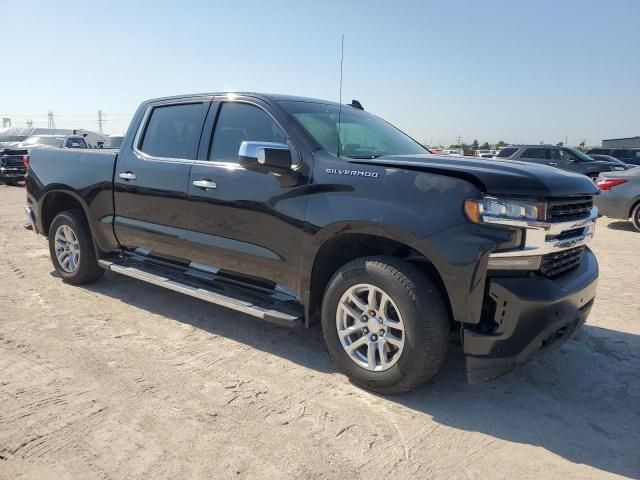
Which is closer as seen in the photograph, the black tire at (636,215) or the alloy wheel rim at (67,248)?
the alloy wheel rim at (67,248)

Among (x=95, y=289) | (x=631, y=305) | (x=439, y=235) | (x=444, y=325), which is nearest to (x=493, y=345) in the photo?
(x=444, y=325)

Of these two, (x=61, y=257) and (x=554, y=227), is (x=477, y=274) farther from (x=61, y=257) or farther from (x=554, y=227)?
(x=61, y=257)

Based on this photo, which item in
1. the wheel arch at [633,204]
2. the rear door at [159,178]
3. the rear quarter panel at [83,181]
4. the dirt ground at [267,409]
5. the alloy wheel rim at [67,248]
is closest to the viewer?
the dirt ground at [267,409]

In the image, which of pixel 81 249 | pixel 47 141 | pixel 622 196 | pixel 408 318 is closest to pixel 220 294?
pixel 408 318

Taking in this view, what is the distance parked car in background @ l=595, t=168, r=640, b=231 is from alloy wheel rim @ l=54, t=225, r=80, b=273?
354 inches

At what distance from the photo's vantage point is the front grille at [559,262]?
3016 mm

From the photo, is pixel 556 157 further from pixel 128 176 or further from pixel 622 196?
pixel 128 176

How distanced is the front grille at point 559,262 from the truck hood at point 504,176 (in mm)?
366

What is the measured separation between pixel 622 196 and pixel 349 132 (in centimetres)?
806

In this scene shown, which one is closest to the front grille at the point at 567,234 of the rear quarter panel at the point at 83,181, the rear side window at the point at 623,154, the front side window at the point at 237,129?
the front side window at the point at 237,129

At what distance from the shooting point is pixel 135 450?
2.69 meters

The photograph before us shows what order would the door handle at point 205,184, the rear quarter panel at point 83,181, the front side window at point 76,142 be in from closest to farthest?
the door handle at point 205,184
the rear quarter panel at point 83,181
the front side window at point 76,142

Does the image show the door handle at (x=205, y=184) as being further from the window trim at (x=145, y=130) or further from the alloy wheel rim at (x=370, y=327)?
the alloy wheel rim at (x=370, y=327)

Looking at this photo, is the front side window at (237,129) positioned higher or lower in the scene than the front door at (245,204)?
higher
